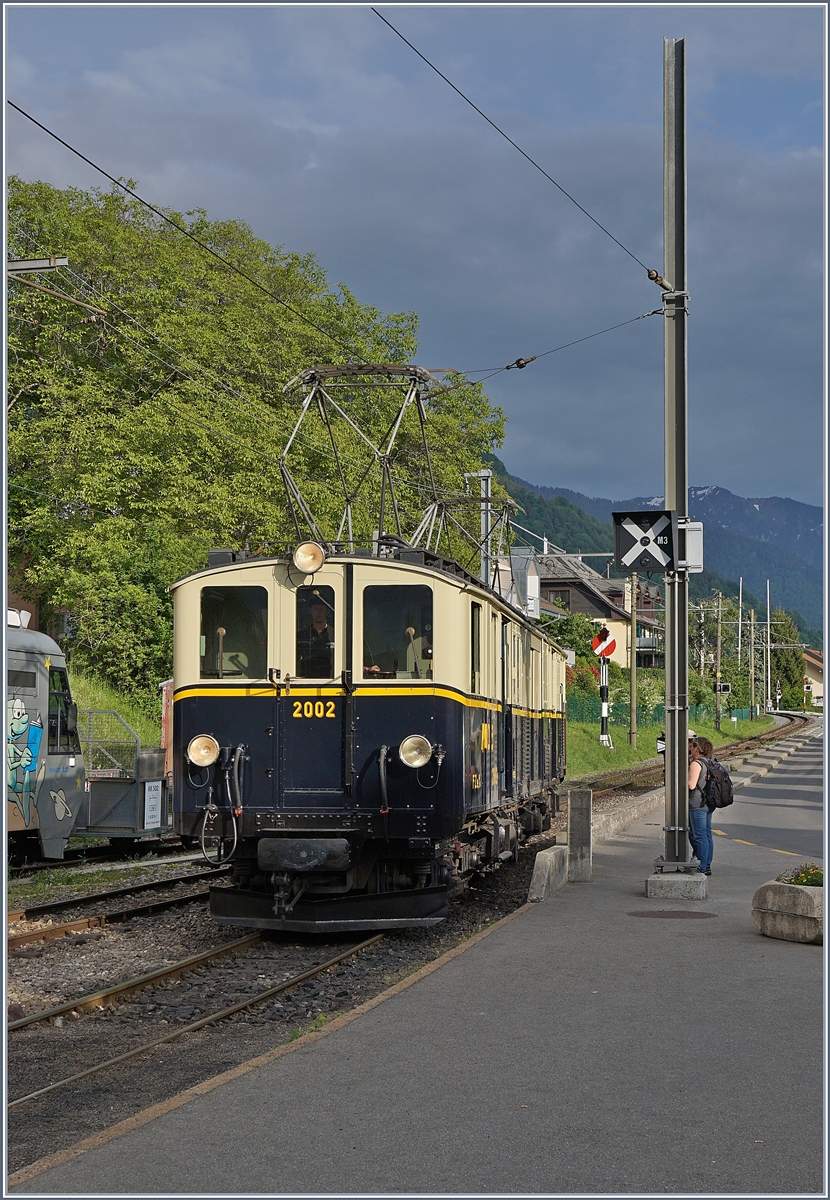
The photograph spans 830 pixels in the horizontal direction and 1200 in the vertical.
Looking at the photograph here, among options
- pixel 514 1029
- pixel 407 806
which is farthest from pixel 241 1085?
pixel 407 806

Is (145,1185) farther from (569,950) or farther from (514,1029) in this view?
(569,950)

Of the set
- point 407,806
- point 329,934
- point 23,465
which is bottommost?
point 329,934

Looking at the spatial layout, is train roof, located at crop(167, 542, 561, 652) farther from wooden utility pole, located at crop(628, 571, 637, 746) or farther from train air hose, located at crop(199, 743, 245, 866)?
wooden utility pole, located at crop(628, 571, 637, 746)

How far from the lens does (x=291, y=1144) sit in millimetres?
5168

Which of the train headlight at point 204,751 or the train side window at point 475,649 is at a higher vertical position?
the train side window at point 475,649

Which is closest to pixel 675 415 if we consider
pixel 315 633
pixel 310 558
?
pixel 310 558

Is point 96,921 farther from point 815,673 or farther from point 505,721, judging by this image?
point 815,673

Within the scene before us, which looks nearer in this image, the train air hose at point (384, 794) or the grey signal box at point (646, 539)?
the train air hose at point (384, 794)

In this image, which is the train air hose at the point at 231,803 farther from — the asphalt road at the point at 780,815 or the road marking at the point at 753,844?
the asphalt road at the point at 780,815

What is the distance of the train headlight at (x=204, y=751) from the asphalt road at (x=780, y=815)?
369 inches

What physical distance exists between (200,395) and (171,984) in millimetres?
24653

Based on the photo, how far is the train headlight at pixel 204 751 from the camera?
1143cm

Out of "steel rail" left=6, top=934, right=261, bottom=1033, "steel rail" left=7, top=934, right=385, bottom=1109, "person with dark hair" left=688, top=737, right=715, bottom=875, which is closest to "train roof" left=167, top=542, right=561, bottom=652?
"steel rail" left=6, top=934, right=261, bottom=1033

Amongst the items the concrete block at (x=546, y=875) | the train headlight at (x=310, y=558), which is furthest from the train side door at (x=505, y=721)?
the train headlight at (x=310, y=558)
